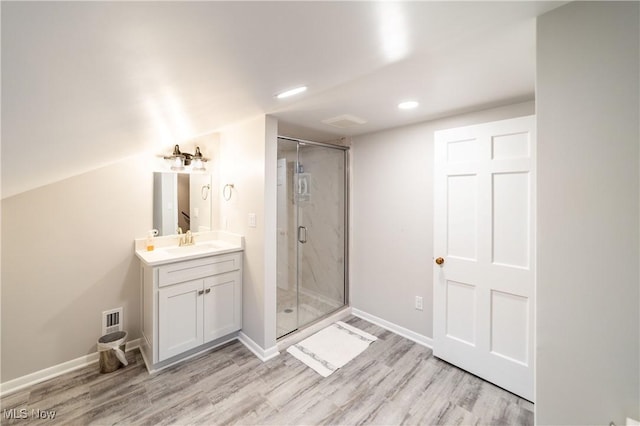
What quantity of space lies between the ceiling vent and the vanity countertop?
4.85 ft

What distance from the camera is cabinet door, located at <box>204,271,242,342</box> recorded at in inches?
95.7

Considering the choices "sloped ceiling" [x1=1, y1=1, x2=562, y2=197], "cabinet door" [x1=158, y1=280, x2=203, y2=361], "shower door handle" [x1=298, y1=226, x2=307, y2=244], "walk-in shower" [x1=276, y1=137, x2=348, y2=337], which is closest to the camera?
"sloped ceiling" [x1=1, y1=1, x2=562, y2=197]

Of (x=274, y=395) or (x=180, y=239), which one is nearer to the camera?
(x=274, y=395)

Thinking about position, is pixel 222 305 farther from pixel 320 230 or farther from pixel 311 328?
pixel 320 230

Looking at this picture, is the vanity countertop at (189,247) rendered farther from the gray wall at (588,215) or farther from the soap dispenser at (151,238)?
the gray wall at (588,215)

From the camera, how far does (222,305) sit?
2.53m

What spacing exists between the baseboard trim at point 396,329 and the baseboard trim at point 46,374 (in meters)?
2.64

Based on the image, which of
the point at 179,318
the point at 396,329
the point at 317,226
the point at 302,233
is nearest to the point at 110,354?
the point at 179,318

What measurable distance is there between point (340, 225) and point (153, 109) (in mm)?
2443

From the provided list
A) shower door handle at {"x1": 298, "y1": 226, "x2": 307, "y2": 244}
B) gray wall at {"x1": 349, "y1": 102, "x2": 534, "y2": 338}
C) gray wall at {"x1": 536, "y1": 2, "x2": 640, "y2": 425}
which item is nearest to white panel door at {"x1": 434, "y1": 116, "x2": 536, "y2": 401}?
gray wall at {"x1": 349, "y1": 102, "x2": 534, "y2": 338}

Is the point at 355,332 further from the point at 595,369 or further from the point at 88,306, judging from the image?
the point at 88,306

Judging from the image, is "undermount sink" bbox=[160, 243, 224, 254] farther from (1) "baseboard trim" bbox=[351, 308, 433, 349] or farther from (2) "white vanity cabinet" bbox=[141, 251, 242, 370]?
(1) "baseboard trim" bbox=[351, 308, 433, 349]
